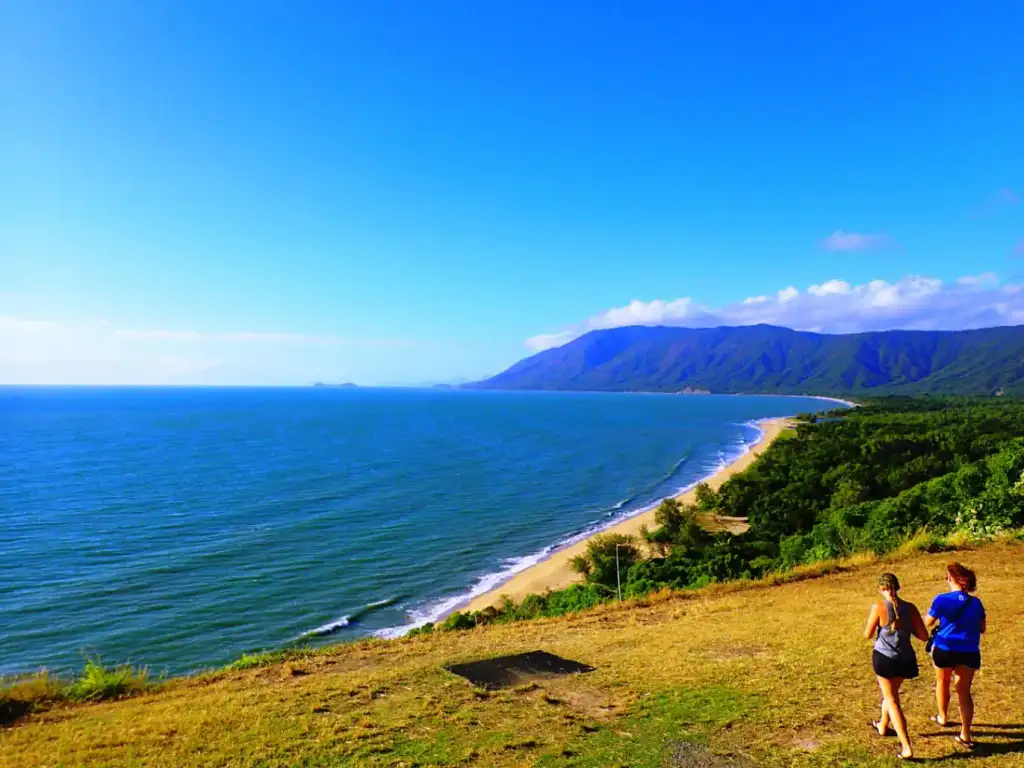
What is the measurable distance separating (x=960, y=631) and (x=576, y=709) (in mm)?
4852

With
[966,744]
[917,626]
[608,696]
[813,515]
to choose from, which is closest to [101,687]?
[608,696]

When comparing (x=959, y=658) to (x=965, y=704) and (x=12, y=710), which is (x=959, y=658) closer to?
(x=965, y=704)

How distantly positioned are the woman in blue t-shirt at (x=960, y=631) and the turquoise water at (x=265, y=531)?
2085 cm

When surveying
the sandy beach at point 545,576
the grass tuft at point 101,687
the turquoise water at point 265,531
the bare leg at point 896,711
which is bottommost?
the sandy beach at point 545,576

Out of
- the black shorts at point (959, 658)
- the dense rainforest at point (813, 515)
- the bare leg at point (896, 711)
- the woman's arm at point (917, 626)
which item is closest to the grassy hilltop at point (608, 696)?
the bare leg at point (896, 711)

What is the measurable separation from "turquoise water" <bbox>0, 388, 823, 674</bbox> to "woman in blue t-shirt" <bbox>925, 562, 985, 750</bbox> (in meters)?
20.9

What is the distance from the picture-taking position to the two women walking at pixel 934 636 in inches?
265

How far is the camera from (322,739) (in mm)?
8125

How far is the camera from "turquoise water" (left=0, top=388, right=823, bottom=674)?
81.0ft

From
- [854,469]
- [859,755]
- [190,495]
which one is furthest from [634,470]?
[859,755]

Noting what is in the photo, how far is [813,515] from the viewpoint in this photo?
38.5 metres

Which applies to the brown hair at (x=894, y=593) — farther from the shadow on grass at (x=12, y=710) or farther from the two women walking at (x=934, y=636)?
the shadow on grass at (x=12, y=710)

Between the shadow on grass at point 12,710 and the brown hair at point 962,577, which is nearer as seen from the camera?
the brown hair at point 962,577

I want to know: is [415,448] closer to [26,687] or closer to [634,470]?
[634,470]
